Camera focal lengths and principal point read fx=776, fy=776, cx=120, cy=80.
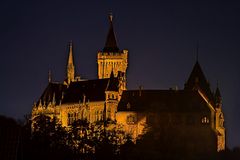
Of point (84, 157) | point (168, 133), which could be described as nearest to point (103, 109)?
point (168, 133)

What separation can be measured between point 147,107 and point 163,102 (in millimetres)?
2648

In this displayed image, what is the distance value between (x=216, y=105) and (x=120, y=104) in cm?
1599

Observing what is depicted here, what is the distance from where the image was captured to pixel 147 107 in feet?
401

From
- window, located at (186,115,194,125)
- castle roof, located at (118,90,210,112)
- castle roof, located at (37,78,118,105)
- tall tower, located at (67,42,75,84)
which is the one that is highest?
tall tower, located at (67,42,75,84)

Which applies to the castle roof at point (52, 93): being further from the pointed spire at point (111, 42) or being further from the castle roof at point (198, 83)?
the castle roof at point (198, 83)

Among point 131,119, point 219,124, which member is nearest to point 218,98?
point 219,124

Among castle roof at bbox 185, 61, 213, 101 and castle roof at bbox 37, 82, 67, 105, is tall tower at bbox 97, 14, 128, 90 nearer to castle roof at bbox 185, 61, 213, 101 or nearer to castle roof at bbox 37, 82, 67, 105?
castle roof at bbox 37, 82, 67, 105

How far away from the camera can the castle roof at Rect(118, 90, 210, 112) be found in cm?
11994

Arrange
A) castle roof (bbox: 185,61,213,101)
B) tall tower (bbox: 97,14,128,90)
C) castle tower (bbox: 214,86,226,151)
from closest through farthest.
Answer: castle tower (bbox: 214,86,226,151) → castle roof (bbox: 185,61,213,101) → tall tower (bbox: 97,14,128,90)

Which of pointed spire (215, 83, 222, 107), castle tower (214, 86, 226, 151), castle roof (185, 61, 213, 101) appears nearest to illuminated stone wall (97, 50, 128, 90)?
castle roof (185, 61, 213, 101)

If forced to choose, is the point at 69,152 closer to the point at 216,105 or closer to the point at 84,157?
the point at 84,157

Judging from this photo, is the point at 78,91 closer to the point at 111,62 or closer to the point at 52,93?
the point at 52,93

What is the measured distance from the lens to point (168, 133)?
115688mm

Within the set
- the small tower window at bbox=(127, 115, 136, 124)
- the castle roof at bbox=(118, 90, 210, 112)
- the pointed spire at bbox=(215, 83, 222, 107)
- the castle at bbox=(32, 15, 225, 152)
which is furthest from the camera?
the pointed spire at bbox=(215, 83, 222, 107)
